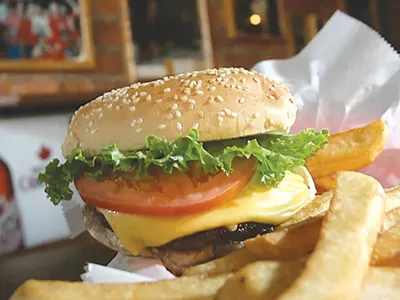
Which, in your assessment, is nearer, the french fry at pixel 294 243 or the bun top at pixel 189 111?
the french fry at pixel 294 243

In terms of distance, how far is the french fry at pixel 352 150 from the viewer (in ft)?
5.13

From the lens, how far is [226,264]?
114cm

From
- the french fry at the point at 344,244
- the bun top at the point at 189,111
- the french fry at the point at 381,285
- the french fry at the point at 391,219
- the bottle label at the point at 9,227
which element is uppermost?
the bun top at the point at 189,111

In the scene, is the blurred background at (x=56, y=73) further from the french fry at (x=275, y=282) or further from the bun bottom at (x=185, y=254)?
the french fry at (x=275, y=282)

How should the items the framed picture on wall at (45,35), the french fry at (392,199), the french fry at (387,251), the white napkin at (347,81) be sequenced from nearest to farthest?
1. the french fry at (387,251)
2. the french fry at (392,199)
3. the white napkin at (347,81)
4. the framed picture on wall at (45,35)

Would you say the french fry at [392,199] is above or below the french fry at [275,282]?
below

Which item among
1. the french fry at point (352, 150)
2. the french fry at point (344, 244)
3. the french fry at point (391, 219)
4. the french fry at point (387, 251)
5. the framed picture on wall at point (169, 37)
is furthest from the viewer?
the framed picture on wall at point (169, 37)

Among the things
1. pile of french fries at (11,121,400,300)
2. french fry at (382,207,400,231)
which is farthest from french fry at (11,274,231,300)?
french fry at (382,207,400,231)

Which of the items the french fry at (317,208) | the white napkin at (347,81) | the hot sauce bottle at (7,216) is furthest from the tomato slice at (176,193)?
the hot sauce bottle at (7,216)

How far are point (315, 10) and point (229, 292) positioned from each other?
13.7ft

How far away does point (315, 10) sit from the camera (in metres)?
4.80

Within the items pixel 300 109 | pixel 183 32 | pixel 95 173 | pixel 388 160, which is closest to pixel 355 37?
pixel 300 109

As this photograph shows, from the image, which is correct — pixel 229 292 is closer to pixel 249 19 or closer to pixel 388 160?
pixel 388 160

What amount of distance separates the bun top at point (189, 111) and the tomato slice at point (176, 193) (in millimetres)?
88
